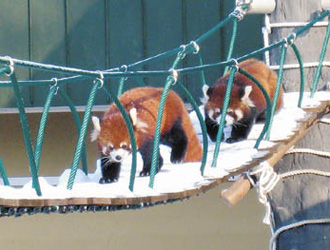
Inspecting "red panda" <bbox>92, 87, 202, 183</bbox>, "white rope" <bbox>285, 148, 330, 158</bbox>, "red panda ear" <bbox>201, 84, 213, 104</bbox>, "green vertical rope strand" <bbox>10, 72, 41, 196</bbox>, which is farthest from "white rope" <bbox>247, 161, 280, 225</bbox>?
"green vertical rope strand" <bbox>10, 72, 41, 196</bbox>

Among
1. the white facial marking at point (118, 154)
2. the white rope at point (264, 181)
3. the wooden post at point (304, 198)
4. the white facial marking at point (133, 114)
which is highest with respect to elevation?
the white facial marking at point (133, 114)

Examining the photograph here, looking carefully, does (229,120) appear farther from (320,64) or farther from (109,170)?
(109,170)

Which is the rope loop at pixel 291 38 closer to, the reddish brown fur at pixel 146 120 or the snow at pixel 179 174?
the snow at pixel 179 174

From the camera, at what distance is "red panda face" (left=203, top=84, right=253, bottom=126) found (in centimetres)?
396

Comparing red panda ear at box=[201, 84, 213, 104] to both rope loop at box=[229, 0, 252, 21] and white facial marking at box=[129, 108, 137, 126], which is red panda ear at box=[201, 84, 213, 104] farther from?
white facial marking at box=[129, 108, 137, 126]

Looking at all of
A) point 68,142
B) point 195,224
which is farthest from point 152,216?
point 68,142

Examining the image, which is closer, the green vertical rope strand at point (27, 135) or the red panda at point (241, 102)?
the green vertical rope strand at point (27, 135)

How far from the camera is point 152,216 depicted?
5.48 metres

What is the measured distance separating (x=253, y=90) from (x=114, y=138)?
2.77ft

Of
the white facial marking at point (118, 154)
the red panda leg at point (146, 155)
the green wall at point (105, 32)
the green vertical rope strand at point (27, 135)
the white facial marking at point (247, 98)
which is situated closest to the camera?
the green vertical rope strand at point (27, 135)

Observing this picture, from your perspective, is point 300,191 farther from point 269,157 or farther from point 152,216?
point 152,216

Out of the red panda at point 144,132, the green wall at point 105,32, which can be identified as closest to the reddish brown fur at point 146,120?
the red panda at point 144,132

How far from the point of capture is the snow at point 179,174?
9.71 feet

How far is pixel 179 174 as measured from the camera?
339 centimetres
